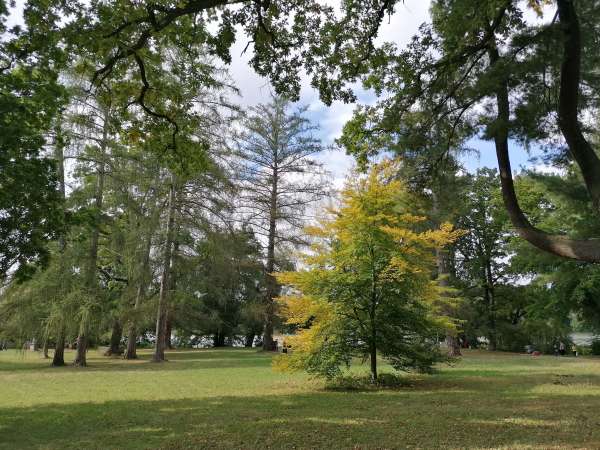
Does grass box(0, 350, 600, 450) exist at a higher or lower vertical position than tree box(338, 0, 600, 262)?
lower

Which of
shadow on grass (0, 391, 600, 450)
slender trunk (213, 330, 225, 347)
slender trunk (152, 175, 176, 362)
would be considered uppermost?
slender trunk (152, 175, 176, 362)

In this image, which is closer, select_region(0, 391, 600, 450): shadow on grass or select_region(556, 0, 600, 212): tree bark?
select_region(0, 391, 600, 450): shadow on grass

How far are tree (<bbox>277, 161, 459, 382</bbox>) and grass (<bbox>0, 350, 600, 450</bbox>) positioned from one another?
3.06 feet

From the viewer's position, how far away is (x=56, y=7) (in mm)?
6926

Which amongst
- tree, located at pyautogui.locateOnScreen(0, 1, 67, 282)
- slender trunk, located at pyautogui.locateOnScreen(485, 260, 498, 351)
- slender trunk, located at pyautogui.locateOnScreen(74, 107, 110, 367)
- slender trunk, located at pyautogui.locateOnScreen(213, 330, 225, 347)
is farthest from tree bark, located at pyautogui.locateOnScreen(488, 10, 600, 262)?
slender trunk, located at pyautogui.locateOnScreen(213, 330, 225, 347)

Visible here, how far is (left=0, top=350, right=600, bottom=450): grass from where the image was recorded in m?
6.12

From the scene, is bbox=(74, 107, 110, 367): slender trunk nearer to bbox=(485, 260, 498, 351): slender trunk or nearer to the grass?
the grass

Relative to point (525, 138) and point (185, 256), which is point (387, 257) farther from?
point (185, 256)

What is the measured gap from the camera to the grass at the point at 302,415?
6.12 m

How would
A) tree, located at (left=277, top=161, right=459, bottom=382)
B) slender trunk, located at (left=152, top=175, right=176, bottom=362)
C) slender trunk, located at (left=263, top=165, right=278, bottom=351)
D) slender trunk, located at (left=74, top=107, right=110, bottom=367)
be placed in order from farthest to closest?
1. slender trunk, located at (left=263, top=165, right=278, bottom=351)
2. slender trunk, located at (left=152, top=175, right=176, bottom=362)
3. slender trunk, located at (left=74, top=107, right=110, bottom=367)
4. tree, located at (left=277, top=161, right=459, bottom=382)

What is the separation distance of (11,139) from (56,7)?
2.26 m

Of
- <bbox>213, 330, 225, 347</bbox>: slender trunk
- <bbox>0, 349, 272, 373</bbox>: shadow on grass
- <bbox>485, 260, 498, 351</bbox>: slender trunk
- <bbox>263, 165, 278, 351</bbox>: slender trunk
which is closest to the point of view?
<bbox>0, 349, 272, 373</bbox>: shadow on grass

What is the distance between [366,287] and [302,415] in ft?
14.0

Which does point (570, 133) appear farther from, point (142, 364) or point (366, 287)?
point (142, 364)
